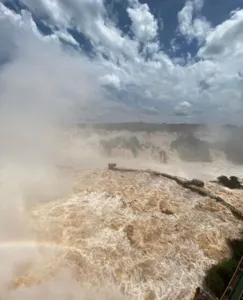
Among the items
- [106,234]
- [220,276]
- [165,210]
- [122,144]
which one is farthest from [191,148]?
[220,276]

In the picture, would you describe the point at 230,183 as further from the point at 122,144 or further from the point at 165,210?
the point at 122,144

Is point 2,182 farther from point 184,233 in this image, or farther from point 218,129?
point 218,129

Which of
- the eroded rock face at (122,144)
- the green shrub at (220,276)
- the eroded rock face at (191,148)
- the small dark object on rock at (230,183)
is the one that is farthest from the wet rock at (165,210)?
the eroded rock face at (191,148)

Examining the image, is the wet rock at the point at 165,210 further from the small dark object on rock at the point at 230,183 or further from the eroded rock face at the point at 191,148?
the eroded rock face at the point at 191,148

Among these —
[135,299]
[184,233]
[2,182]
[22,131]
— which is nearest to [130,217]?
[184,233]

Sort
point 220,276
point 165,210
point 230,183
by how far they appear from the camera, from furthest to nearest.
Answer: point 230,183 < point 165,210 < point 220,276

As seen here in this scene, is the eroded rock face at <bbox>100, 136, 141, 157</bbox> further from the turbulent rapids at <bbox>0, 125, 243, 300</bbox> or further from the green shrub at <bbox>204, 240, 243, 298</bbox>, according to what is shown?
the green shrub at <bbox>204, 240, 243, 298</bbox>
